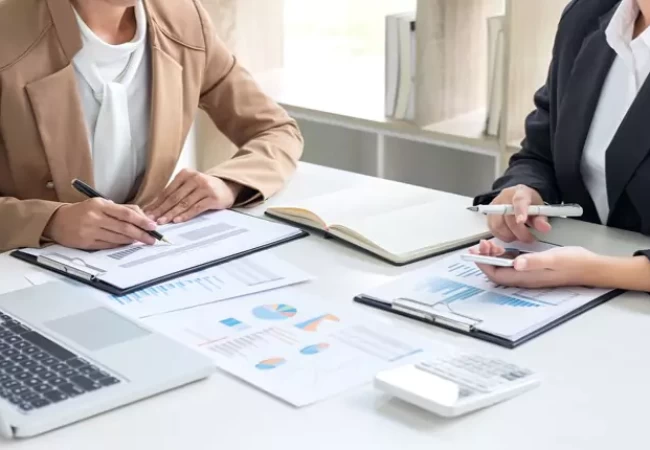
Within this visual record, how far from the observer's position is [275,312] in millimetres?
1252

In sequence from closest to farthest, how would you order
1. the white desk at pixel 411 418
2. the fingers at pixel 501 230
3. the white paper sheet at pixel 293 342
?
the white desk at pixel 411 418 → the white paper sheet at pixel 293 342 → the fingers at pixel 501 230

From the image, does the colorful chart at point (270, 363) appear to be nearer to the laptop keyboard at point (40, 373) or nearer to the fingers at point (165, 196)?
the laptop keyboard at point (40, 373)

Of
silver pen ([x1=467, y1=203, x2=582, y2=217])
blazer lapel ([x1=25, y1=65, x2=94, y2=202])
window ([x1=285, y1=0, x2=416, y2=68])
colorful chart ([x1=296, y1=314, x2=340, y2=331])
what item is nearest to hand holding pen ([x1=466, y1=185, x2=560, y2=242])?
silver pen ([x1=467, y1=203, x2=582, y2=217])

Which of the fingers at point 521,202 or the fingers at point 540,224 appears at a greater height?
the fingers at point 521,202

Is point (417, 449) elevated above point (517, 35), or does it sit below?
below

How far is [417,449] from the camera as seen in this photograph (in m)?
0.92

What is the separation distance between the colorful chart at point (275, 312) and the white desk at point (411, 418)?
0.55ft

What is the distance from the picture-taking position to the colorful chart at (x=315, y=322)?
1196 millimetres

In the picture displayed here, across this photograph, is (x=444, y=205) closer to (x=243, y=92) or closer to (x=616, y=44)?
(x=616, y=44)

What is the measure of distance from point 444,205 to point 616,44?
0.41 m

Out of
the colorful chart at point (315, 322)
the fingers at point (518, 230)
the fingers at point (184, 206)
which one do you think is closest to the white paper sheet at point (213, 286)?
the colorful chart at point (315, 322)

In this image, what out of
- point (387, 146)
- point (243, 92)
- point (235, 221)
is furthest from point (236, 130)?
point (387, 146)

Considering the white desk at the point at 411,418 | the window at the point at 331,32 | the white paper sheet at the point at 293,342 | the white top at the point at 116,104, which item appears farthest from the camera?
the window at the point at 331,32

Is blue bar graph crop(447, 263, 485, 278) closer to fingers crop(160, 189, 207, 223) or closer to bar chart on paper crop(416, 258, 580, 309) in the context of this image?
bar chart on paper crop(416, 258, 580, 309)
